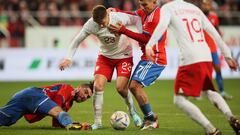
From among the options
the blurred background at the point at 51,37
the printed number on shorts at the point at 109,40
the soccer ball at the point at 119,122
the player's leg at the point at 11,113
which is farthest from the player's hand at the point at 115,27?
the blurred background at the point at 51,37

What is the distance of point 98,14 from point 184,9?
81.0 inches

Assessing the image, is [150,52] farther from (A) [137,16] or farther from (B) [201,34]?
(A) [137,16]

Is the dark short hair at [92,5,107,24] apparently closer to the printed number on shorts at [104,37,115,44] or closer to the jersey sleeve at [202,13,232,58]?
the printed number on shorts at [104,37,115,44]

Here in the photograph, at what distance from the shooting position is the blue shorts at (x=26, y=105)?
33.0 feet

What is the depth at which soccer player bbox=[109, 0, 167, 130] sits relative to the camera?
34.9 ft

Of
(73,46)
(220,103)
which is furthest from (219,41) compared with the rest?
(73,46)

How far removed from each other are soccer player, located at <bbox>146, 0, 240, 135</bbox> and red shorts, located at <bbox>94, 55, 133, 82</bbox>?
7.94ft

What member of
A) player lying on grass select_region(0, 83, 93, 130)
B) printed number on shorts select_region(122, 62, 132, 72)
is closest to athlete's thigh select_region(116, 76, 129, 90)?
printed number on shorts select_region(122, 62, 132, 72)

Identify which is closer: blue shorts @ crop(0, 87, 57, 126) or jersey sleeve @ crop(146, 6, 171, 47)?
jersey sleeve @ crop(146, 6, 171, 47)

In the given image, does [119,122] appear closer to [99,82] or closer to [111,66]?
[99,82]

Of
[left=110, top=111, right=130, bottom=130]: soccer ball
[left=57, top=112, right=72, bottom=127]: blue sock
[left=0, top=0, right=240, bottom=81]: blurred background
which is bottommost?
[left=0, top=0, right=240, bottom=81]: blurred background

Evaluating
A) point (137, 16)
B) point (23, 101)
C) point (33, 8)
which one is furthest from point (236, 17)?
point (23, 101)

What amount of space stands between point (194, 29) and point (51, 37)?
56.7 feet

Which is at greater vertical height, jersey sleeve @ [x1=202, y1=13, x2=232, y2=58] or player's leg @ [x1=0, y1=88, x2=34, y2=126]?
jersey sleeve @ [x1=202, y1=13, x2=232, y2=58]
